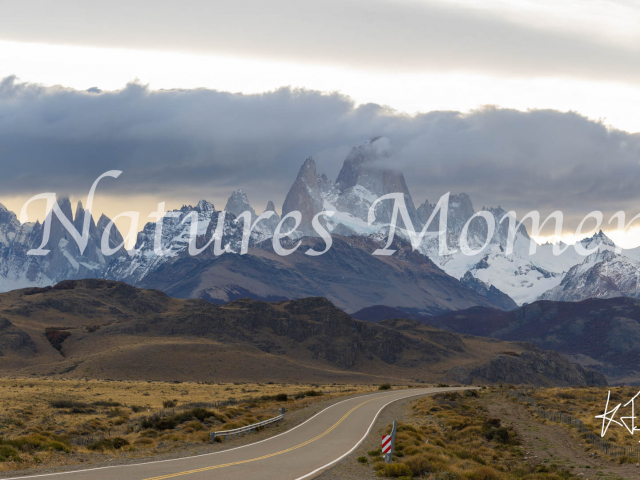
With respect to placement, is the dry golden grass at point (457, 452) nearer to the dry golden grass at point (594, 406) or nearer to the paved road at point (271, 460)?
the paved road at point (271, 460)

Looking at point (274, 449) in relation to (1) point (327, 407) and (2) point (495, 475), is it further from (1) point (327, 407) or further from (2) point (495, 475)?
(1) point (327, 407)

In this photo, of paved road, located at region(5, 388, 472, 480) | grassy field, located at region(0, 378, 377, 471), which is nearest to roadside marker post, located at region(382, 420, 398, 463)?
paved road, located at region(5, 388, 472, 480)

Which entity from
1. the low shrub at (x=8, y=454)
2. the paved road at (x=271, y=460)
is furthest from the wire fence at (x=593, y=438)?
the low shrub at (x=8, y=454)

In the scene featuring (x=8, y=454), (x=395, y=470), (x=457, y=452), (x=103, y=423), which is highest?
(x=8, y=454)

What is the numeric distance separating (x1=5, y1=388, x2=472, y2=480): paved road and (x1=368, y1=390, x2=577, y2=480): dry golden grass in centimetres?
305

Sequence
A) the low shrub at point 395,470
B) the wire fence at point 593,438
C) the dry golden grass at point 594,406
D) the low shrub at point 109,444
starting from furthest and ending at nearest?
the dry golden grass at point 594,406, the wire fence at point 593,438, the low shrub at point 109,444, the low shrub at point 395,470

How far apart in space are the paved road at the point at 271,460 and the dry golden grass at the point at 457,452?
10.0 feet

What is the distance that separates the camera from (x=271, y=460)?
3412cm

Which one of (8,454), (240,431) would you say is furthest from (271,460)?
(8,454)

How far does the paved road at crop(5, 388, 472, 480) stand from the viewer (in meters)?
28.5

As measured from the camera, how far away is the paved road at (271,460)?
28.5 meters

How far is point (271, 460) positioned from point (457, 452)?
11680mm

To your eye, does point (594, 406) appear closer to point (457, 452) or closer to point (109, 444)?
point (457, 452)

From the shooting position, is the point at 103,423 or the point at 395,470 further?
the point at 103,423
